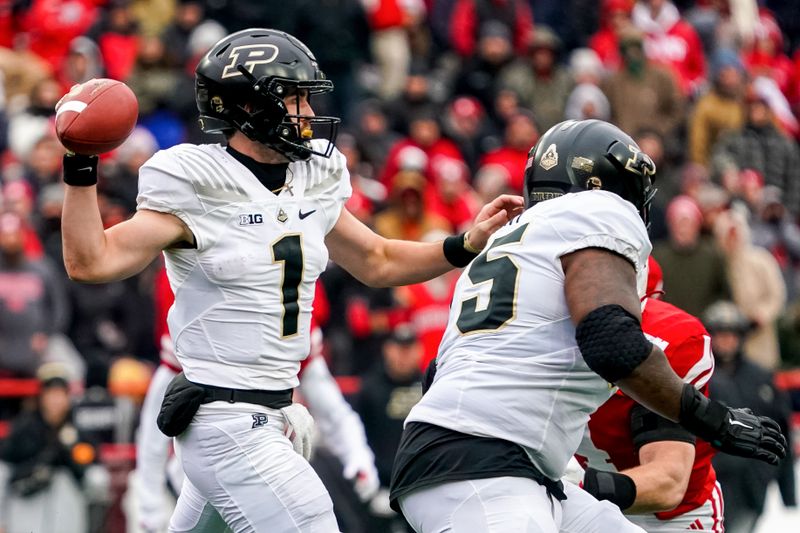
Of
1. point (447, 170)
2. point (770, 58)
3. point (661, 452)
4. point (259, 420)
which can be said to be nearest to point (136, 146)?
point (447, 170)

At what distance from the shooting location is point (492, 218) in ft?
16.2

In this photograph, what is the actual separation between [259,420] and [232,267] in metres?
0.47

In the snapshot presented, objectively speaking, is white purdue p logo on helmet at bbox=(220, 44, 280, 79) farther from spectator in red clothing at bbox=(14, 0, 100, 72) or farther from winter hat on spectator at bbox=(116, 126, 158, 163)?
spectator in red clothing at bbox=(14, 0, 100, 72)

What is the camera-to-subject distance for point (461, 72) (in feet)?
45.9

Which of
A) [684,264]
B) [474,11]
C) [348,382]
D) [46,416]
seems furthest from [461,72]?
[46,416]

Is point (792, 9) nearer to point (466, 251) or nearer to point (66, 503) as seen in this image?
point (66, 503)

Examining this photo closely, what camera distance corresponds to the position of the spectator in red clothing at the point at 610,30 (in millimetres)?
14453

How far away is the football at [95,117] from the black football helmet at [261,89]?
1.14 feet

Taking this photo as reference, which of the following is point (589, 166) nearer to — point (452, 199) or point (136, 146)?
point (136, 146)

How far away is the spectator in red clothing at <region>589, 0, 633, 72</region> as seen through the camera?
14.5m

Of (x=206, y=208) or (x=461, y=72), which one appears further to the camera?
(x=461, y=72)

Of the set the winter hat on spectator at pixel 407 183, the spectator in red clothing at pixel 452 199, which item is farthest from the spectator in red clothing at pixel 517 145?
the winter hat on spectator at pixel 407 183

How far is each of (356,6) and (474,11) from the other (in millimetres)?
1412

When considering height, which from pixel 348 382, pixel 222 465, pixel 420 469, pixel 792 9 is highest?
pixel 420 469
